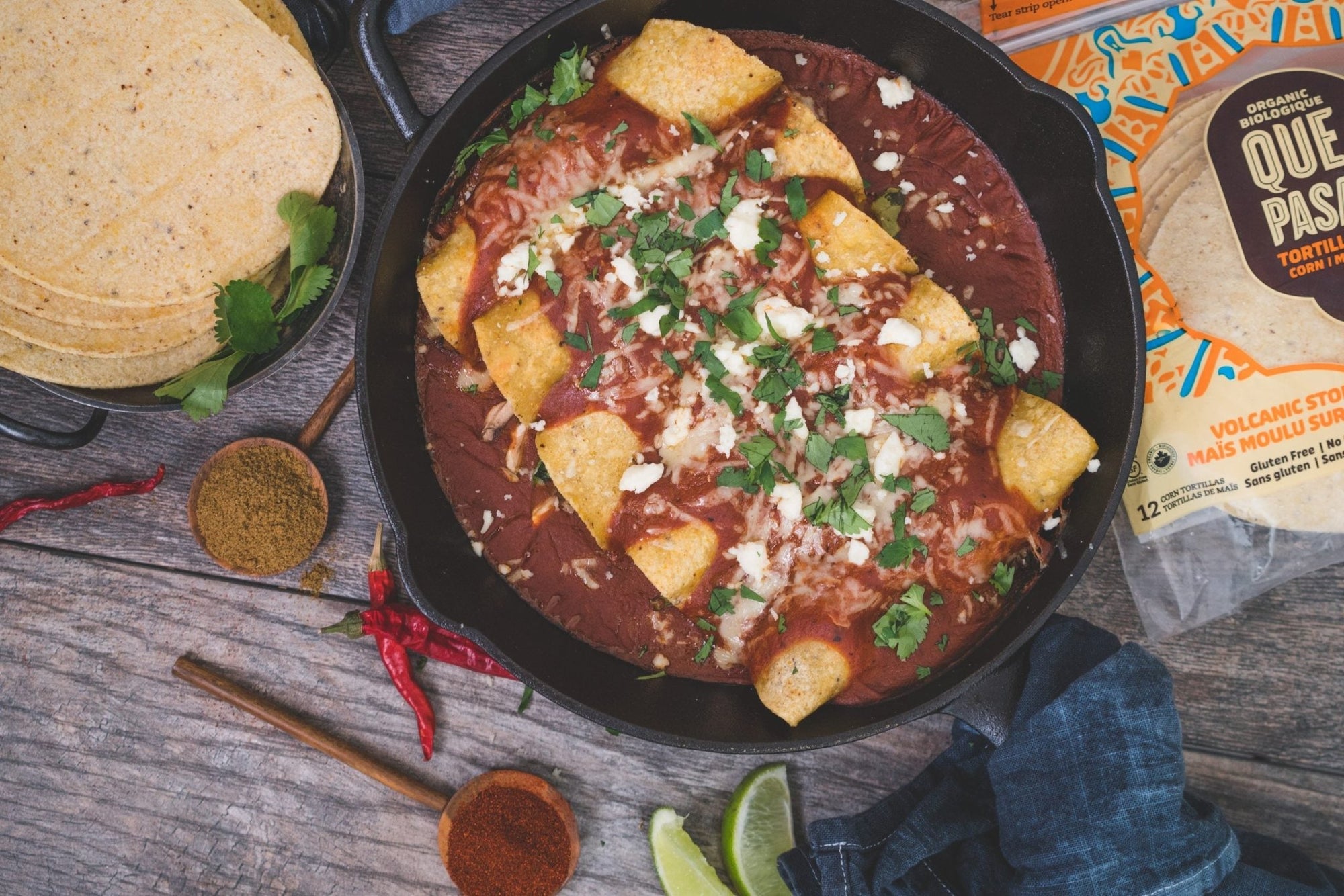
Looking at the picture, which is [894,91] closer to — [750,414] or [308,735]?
[750,414]

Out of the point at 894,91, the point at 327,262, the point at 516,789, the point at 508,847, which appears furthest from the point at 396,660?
the point at 894,91

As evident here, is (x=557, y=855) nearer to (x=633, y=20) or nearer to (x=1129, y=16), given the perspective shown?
(x=633, y=20)

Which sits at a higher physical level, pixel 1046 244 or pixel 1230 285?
pixel 1230 285

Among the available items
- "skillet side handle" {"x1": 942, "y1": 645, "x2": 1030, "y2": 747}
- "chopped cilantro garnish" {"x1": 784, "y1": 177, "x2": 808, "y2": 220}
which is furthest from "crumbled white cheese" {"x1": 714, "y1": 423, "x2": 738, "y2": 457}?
"skillet side handle" {"x1": 942, "y1": 645, "x2": 1030, "y2": 747}

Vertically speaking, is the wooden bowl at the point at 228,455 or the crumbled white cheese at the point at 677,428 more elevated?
the crumbled white cheese at the point at 677,428

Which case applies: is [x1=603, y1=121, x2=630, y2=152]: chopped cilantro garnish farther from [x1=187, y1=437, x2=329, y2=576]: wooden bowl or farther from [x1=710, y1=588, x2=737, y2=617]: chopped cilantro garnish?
[x1=187, y1=437, x2=329, y2=576]: wooden bowl

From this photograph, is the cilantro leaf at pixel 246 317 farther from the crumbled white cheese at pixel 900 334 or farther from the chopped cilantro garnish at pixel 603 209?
the crumbled white cheese at pixel 900 334

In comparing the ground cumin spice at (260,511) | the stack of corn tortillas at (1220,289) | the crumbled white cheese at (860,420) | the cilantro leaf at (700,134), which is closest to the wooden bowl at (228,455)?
the ground cumin spice at (260,511)
